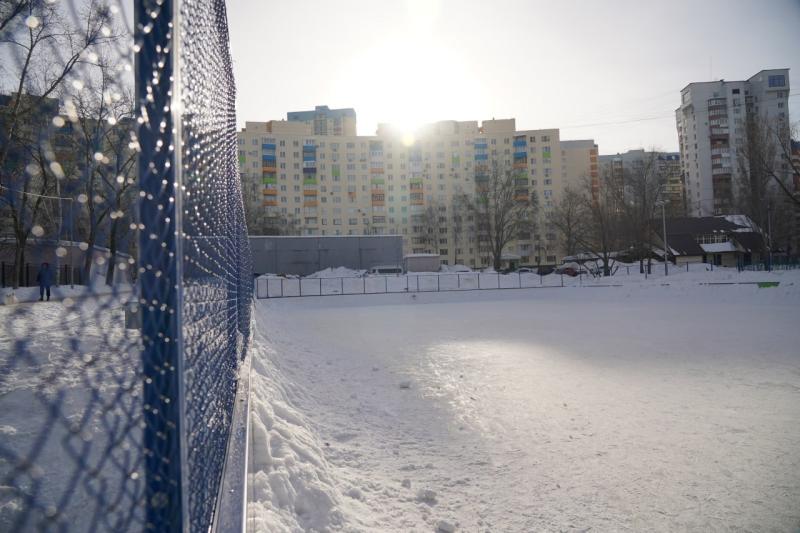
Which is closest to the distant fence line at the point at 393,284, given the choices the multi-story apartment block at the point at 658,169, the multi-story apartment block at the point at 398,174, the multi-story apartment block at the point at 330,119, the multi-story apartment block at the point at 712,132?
the multi-story apartment block at the point at 658,169

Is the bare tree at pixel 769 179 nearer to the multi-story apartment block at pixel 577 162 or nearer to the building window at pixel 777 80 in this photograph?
the building window at pixel 777 80

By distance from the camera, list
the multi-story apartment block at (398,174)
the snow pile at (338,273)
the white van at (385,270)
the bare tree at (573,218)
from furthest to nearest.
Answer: the multi-story apartment block at (398,174), the bare tree at (573,218), the white van at (385,270), the snow pile at (338,273)

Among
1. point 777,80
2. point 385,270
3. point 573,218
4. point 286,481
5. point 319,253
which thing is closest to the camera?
point 286,481

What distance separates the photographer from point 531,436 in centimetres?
458

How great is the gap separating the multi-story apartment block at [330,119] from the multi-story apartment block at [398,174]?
7434 mm

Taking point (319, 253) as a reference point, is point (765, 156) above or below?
above

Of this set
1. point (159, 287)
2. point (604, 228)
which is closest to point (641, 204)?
point (604, 228)

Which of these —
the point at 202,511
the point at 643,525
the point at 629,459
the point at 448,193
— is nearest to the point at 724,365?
the point at 629,459

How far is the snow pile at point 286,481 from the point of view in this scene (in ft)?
7.95

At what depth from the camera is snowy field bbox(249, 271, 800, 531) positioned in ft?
9.97

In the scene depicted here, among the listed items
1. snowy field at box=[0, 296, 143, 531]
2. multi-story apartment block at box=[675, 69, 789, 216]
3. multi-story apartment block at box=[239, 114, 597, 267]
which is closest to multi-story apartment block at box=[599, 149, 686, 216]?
multi-story apartment block at box=[675, 69, 789, 216]

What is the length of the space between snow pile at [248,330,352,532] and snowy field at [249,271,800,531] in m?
0.01

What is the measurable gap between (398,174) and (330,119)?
21.4 m

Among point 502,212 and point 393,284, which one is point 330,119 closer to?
point 502,212
